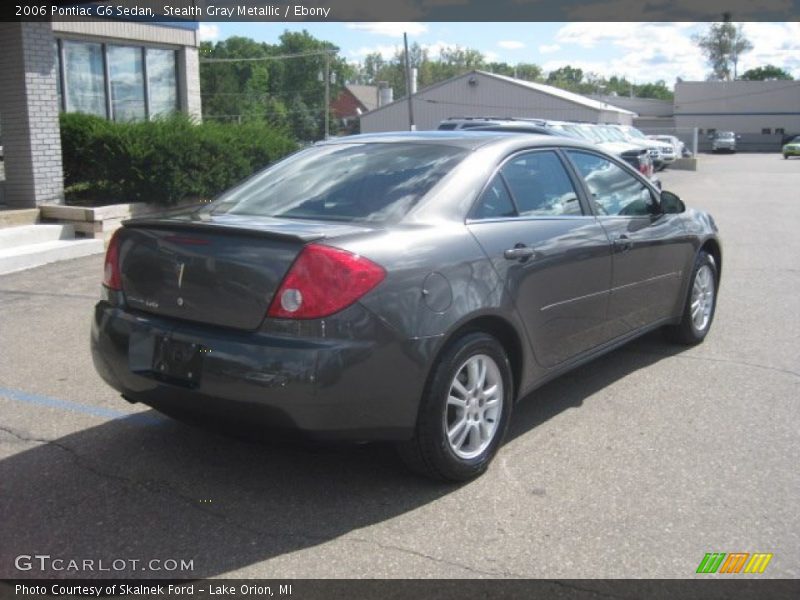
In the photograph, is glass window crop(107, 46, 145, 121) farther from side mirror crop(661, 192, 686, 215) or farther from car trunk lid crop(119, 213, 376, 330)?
car trunk lid crop(119, 213, 376, 330)

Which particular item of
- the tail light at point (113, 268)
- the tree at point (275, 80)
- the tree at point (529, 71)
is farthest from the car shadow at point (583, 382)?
the tree at point (529, 71)

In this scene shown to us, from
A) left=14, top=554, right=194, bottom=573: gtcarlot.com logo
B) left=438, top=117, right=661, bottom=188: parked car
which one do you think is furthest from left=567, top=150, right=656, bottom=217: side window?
left=438, top=117, right=661, bottom=188: parked car

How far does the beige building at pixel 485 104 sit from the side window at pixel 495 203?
53.4 m

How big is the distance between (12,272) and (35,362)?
12.6 feet

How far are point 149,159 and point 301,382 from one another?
29.7 feet

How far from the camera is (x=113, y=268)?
416 cm

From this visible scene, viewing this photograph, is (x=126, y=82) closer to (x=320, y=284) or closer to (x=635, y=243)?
(x=635, y=243)

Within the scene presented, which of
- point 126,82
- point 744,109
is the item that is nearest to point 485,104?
point 744,109

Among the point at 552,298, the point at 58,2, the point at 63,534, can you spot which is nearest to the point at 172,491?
the point at 63,534

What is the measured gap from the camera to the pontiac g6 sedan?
3.46 m

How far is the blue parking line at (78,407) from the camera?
4.80 meters

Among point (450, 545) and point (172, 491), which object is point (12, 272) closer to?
point (172, 491)

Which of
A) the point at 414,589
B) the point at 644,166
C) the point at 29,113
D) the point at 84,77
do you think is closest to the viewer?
the point at 414,589

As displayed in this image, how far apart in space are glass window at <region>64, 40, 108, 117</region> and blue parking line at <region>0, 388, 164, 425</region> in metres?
10.1
